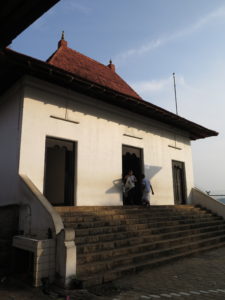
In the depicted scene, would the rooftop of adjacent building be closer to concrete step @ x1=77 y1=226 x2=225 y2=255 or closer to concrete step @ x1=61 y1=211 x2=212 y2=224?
concrete step @ x1=61 y1=211 x2=212 y2=224

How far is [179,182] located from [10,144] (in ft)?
29.7

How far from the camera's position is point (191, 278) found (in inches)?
212

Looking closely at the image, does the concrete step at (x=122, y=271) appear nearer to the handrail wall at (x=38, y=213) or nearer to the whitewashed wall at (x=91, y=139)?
the handrail wall at (x=38, y=213)

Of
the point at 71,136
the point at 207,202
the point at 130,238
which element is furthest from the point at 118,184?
the point at 207,202

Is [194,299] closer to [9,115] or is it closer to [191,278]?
[191,278]

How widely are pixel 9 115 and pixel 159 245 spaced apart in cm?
634

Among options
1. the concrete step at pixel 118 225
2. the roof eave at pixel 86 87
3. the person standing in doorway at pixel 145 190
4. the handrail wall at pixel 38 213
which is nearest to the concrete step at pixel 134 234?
the concrete step at pixel 118 225

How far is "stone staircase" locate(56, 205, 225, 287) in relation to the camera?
5.55 m

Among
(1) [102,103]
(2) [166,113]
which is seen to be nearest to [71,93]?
(1) [102,103]

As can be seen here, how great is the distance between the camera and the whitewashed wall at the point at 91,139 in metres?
7.87

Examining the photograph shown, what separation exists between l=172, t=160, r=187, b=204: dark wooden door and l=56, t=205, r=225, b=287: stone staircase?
278 centimetres

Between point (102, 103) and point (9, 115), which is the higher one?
point (102, 103)

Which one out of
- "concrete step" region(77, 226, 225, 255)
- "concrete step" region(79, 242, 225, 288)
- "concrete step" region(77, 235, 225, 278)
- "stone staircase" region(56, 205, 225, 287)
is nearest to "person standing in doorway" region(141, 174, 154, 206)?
"stone staircase" region(56, 205, 225, 287)

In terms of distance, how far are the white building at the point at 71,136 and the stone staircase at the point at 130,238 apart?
81cm
